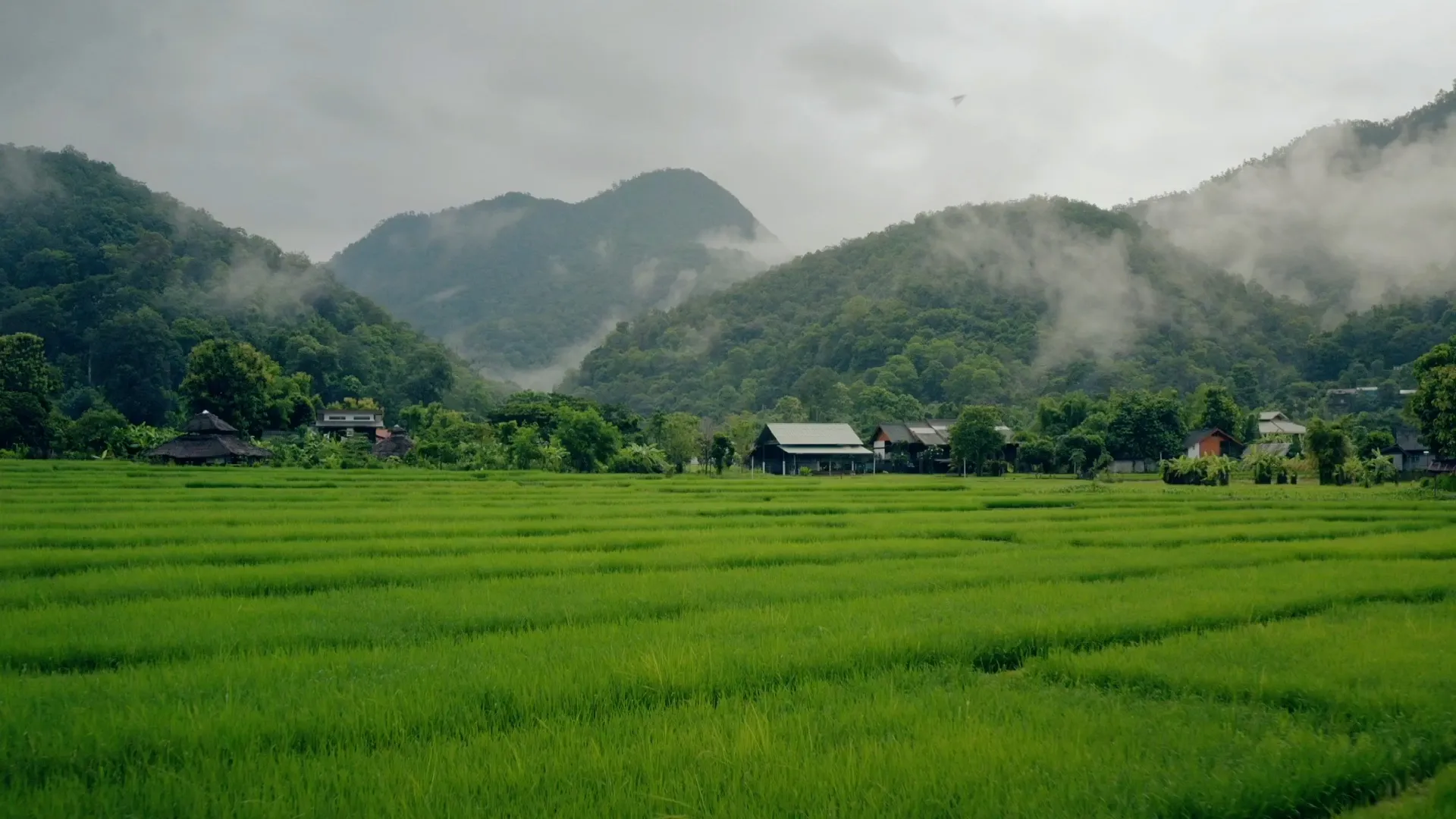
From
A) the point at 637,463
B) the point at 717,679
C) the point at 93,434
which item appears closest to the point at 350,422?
the point at 93,434

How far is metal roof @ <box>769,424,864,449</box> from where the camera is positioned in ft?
221

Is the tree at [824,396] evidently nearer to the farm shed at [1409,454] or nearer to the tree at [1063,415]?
the tree at [1063,415]

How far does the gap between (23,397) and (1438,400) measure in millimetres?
62594

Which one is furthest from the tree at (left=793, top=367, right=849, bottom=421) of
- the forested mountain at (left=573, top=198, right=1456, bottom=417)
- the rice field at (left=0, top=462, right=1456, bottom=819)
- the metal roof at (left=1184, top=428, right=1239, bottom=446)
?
→ the rice field at (left=0, top=462, right=1456, bottom=819)

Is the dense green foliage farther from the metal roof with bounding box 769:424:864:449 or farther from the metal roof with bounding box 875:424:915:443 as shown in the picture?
the metal roof with bounding box 875:424:915:443

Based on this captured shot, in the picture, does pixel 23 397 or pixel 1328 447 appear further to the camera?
pixel 23 397

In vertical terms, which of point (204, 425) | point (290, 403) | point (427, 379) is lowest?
point (204, 425)

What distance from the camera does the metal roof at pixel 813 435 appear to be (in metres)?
67.3

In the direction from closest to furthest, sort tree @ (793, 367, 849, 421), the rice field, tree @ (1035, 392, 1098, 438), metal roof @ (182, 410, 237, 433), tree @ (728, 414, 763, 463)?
the rice field → metal roof @ (182, 410, 237, 433) → tree @ (1035, 392, 1098, 438) → tree @ (728, 414, 763, 463) → tree @ (793, 367, 849, 421)

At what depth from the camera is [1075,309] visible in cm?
11856

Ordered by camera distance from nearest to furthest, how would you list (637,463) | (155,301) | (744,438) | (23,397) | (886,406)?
1. (23,397)
2. (637,463)
3. (744,438)
4. (155,301)
5. (886,406)

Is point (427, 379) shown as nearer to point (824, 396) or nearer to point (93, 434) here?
point (824, 396)

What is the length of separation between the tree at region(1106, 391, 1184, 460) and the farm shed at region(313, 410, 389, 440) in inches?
2054

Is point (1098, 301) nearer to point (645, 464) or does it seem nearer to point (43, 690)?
point (645, 464)
